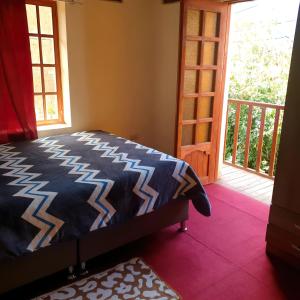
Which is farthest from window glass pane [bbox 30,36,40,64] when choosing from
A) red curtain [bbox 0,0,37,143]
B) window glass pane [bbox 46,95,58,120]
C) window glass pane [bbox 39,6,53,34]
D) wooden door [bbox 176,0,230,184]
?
wooden door [bbox 176,0,230,184]

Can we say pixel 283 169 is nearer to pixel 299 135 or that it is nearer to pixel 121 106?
pixel 299 135

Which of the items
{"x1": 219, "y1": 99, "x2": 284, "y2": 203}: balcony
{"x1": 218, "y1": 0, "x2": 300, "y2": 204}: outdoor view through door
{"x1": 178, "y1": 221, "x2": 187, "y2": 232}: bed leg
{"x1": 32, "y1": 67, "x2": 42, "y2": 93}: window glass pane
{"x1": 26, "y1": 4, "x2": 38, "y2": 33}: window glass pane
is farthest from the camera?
{"x1": 218, "y1": 0, "x2": 300, "y2": 204}: outdoor view through door

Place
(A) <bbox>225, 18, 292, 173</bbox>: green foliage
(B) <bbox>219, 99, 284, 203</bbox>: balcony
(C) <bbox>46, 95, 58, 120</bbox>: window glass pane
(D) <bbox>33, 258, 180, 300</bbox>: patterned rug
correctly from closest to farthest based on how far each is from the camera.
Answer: (D) <bbox>33, 258, 180, 300</bbox>: patterned rug, (C) <bbox>46, 95, 58, 120</bbox>: window glass pane, (B) <bbox>219, 99, 284, 203</bbox>: balcony, (A) <bbox>225, 18, 292, 173</bbox>: green foliage

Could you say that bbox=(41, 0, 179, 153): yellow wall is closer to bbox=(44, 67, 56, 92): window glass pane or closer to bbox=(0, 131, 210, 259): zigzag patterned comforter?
bbox=(44, 67, 56, 92): window glass pane

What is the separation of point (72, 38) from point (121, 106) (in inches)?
34.7

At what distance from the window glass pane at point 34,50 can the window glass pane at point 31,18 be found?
76 millimetres

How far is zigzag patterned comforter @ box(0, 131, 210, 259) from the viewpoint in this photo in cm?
171

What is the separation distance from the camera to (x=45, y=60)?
3.13 m

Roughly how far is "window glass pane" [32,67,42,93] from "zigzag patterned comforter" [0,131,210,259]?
2.15ft

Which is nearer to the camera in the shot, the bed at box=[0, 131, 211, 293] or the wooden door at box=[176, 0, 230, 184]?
the bed at box=[0, 131, 211, 293]

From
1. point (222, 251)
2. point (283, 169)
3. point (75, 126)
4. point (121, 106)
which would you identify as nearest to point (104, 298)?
point (222, 251)

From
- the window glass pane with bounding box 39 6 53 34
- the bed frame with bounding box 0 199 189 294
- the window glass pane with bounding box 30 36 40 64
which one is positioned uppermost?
the window glass pane with bounding box 39 6 53 34

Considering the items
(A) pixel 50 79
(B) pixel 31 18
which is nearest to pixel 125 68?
(A) pixel 50 79

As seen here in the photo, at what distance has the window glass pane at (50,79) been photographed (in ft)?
10.4
